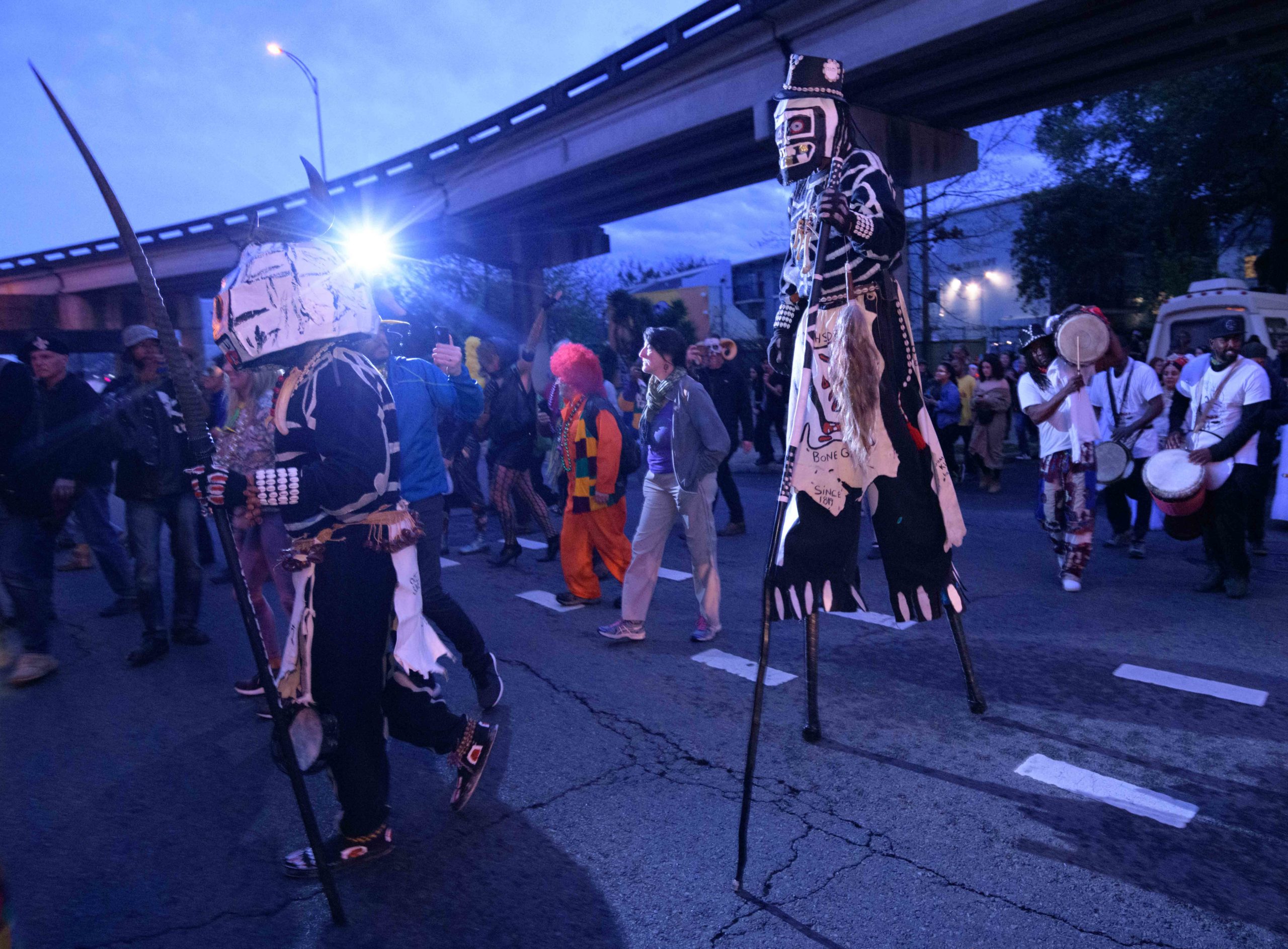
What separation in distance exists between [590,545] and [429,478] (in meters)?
2.06

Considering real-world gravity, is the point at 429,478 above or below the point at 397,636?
above

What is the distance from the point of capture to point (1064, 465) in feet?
19.3

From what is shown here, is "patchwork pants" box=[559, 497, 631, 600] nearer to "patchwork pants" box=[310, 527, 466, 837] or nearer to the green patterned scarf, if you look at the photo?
the green patterned scarf

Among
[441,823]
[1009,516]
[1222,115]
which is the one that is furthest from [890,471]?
[1222,115]

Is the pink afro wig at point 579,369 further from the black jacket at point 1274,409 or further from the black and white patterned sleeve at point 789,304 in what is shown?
the black jacket at point 1274,409

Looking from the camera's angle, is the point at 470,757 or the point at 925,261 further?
the point at 925,261

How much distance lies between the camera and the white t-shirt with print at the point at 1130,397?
22.4 feet

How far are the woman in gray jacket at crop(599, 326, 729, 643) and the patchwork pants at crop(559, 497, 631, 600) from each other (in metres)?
0.70

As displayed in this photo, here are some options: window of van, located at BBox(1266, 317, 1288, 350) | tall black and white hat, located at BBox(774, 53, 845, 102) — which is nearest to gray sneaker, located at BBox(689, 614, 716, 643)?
tall black and white hat, located at BBox(774, 53, 845, 102)

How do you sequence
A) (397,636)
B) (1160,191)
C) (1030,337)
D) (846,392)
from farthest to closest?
(1160,191)
(1030,337)
(846,392)
(397,636)

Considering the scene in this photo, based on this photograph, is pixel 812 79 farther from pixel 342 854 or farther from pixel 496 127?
pixel 496 127

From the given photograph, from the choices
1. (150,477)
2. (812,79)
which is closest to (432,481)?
(150,477)

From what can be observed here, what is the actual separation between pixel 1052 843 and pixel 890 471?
135cm

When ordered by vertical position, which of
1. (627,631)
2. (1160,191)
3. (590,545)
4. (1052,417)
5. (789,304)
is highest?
(1160,191)
